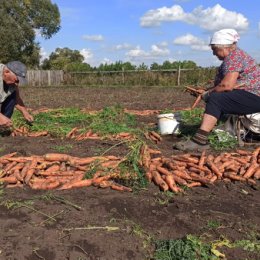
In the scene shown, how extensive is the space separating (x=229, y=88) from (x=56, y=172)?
8.22 feet

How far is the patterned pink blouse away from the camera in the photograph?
557 centimetres

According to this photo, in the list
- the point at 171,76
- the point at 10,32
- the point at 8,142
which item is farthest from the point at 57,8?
the point at 8,142

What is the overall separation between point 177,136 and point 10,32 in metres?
37.1

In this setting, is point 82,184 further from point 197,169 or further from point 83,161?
point 197,169

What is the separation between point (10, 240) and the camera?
10.1 ft

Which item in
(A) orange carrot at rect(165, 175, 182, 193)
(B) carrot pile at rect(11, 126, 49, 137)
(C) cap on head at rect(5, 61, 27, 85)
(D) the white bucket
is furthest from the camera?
(B) carrot pile at rect(11, 126, 49, 137)

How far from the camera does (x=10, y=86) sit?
6.59m

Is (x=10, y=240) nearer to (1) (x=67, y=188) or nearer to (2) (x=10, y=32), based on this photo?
(1) (x=67, y=188)

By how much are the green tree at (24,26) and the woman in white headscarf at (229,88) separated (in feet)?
122

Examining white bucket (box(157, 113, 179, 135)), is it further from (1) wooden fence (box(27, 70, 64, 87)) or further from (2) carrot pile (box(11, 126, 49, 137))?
(1) wooden fence (box(27, 70, 64, 87))

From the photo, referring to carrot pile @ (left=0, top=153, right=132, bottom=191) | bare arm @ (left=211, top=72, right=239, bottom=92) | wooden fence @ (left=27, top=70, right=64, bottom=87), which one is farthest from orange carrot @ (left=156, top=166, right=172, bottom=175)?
wooden fence @ (left=27, top=70, right=64, bottom=87)

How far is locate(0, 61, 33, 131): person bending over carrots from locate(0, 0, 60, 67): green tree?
1389 inches

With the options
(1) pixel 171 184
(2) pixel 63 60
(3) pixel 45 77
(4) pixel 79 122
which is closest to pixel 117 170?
(1) pixel 171 184

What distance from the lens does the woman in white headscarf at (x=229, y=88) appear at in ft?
18.3
